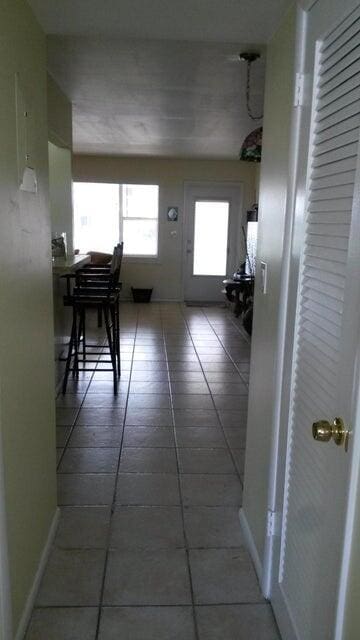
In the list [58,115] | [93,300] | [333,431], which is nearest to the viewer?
[333,431]

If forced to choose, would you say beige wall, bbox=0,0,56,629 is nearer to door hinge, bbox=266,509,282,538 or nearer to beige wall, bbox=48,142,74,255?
door hinge, bbox=266,509,282,538

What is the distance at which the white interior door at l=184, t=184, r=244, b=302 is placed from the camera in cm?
839

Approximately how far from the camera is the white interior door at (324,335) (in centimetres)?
113

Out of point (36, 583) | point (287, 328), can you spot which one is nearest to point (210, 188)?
point (287, 328)

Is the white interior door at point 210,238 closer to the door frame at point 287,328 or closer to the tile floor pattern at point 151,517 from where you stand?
the tile floor pattern at point 151,517

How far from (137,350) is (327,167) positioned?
4.25m

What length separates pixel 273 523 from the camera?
1805mm

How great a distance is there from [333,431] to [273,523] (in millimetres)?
820

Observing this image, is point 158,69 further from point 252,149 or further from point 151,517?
point 151,517

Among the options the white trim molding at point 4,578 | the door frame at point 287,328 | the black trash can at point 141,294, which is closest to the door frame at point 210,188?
the black trash can at point 141,294

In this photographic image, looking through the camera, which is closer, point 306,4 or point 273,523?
point 306,4

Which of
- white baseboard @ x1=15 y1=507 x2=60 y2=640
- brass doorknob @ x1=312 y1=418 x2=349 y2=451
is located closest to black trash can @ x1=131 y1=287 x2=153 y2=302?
white baseboard @ x1=15 y1=507 x2=60 y2=640

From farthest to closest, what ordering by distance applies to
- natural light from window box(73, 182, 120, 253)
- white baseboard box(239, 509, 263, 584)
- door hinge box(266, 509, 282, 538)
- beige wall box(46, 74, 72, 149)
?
1. natural light from window box(73, 182, 120, 253)
2. beige wall box(46, 74, 72, 149)
3. white baseboard box(239, 509, 263, 584)
4. door hinge box(266, 509, 282, 538)

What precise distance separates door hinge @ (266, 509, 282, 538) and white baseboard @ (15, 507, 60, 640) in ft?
2.85
